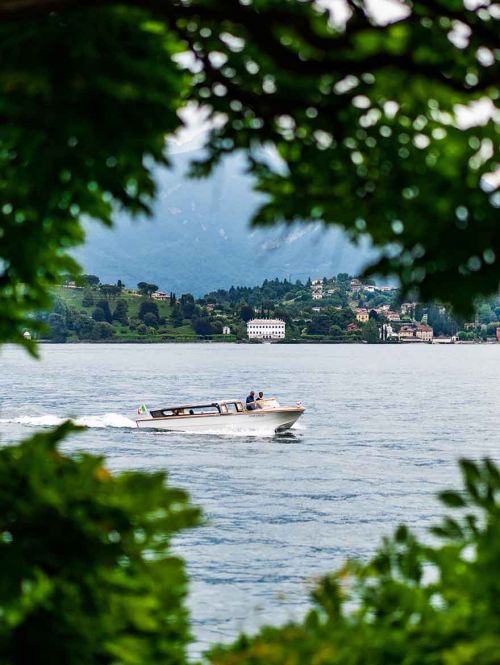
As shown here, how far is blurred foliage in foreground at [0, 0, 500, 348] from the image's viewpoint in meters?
3.94

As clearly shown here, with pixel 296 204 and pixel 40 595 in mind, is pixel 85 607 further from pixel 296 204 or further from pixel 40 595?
pixel 296 204

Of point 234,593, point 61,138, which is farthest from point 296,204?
point 234,593

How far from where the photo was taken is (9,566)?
4.41m

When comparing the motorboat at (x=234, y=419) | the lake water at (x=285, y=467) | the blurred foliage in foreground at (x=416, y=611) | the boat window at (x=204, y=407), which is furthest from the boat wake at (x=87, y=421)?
the blurred foliage in foreground at (x=416, y=611)

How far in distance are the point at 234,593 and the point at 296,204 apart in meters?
24.8

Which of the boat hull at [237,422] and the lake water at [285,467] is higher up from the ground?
the boat hull at [237,422]

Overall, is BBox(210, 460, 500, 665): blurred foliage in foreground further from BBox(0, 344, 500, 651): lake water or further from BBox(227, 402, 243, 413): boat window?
BBox(227, 402, 243, 413): boat window

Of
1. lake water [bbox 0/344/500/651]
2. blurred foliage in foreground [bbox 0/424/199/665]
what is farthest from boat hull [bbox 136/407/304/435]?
blurred foliage in foreground [bbox 0/424/199/665]

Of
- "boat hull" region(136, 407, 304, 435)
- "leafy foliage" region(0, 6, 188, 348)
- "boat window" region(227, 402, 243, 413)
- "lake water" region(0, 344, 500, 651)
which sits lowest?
"lake water" region(0, 344, 500, 651)

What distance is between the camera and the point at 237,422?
220 ft

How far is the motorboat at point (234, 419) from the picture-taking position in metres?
66.6

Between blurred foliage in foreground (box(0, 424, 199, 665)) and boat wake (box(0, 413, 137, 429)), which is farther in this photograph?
boat wake (box(0, 413, 137, 429))

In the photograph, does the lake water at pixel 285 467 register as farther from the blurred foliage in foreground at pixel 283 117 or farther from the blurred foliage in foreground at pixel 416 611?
the blurred foliage in foreground at pixel 283 117

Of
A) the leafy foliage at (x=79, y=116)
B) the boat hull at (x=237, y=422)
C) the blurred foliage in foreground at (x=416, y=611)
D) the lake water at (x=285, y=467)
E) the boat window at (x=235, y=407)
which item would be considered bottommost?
the lake water at (x=285, y=467)
